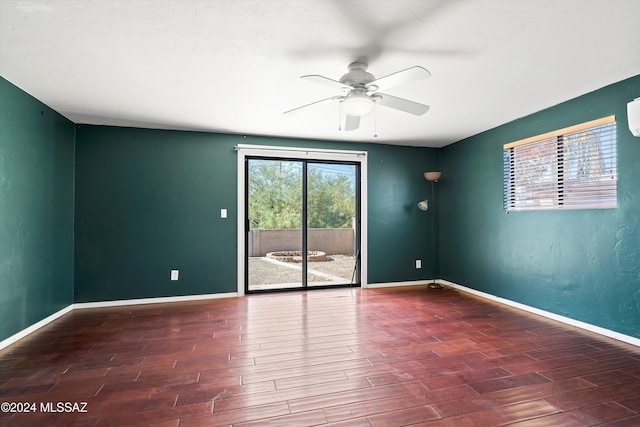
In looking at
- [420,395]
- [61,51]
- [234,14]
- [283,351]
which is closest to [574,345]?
[420,395]

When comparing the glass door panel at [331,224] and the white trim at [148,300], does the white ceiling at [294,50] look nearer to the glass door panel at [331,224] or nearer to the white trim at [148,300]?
the glass door panel at [331,224]

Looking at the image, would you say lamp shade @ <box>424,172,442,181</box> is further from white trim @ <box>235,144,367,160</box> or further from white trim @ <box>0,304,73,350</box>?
white trim @ <box>0,304,73,350</box>

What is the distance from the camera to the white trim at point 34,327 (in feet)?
8.82

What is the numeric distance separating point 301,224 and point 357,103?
2560 millimetres

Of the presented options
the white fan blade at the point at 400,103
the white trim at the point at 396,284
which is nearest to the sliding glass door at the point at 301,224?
the white trim at the point at 396,284

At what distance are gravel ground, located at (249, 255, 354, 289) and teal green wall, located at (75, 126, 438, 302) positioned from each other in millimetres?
355

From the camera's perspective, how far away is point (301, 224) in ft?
15.4

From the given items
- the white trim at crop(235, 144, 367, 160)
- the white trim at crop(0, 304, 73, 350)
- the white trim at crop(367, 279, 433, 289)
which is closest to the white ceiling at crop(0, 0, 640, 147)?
the white trim at crop(235, 144, 367, 160)

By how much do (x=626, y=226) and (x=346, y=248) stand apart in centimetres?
317

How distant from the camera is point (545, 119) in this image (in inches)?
136

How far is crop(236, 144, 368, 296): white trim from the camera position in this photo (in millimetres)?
4402

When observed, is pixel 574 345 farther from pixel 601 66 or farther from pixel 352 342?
pixel 601 66

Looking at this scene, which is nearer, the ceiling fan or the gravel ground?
the ceiling fan

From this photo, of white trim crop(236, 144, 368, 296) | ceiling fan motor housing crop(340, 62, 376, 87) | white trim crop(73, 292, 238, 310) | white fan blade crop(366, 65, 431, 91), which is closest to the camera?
white fan blade crop(366, 65, 431, 91)
